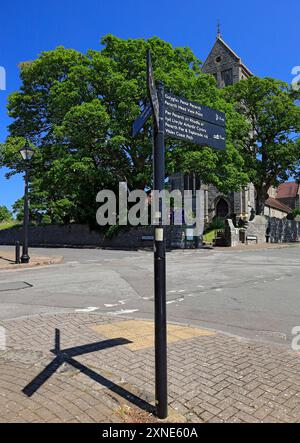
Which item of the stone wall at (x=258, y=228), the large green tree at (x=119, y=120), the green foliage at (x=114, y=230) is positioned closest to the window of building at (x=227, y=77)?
the large green tree at (x=119, y=120)

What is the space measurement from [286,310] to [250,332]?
1776 mm

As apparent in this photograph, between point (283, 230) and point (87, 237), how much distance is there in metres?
22.9

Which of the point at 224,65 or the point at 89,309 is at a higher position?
the point at 224,65

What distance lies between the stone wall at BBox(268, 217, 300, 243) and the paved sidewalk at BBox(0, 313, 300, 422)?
3657 centimetres

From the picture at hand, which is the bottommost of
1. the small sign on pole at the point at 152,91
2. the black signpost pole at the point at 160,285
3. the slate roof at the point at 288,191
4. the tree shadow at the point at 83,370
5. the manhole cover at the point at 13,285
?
the tree shadow at the point at 83,370

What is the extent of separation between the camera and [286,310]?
23.8 ft

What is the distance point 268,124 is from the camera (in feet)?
130

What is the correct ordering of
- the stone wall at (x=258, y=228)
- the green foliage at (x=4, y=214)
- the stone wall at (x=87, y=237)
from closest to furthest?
the stone wall at (x=87, y=237), the stone wall at (x=258, y=228), the green foliage at (x=4, y=214)

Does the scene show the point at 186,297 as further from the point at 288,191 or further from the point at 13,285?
the point at 288,191

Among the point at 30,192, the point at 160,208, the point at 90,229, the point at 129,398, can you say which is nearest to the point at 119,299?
the point at 129,398

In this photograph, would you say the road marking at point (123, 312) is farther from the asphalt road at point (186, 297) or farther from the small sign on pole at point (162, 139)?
the small sign on pole at point (162, 139)

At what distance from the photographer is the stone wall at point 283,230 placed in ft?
132

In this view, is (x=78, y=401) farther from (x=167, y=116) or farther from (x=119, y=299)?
A: (x=119, y=299)

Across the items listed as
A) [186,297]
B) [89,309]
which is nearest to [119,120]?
[186,297]
